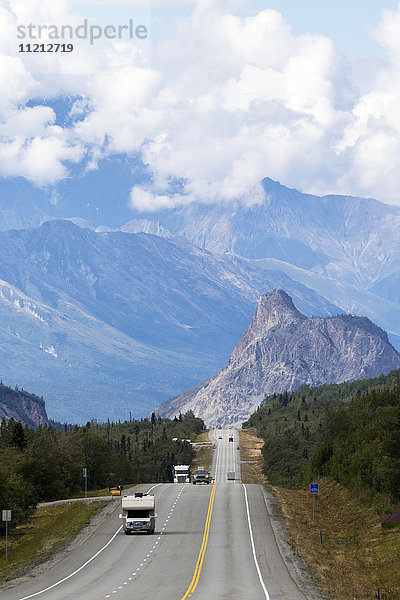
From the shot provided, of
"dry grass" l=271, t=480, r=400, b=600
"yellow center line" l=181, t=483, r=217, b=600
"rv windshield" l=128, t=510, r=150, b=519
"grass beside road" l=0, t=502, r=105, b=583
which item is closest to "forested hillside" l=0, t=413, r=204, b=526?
"grass beside road" l=0, t=502, r=105, b=583

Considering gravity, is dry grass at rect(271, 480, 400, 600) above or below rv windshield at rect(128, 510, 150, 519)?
below

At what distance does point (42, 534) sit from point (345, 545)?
2939cm

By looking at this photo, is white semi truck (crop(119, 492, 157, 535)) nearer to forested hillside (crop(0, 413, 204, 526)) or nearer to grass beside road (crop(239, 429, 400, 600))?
grass beside road (crop(239, 429, 400, 600))

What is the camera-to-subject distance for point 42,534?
91.2m

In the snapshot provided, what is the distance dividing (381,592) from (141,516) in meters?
29.5

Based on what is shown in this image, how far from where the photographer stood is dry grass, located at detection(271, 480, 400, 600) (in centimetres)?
6106

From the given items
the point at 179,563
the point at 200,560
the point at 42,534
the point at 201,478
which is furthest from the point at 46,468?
the point at 179,563

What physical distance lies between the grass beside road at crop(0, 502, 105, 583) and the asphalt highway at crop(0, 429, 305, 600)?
2.45m

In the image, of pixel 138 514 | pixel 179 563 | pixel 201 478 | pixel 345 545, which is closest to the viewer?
pixel 179 563

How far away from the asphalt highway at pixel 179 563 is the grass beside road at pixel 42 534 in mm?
2447

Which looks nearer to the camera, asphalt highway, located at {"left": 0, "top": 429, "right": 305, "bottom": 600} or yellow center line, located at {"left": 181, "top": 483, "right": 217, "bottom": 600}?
asphalt highway, located at {"left": 0, "top": 429, "right": 305, "bottom": 600}

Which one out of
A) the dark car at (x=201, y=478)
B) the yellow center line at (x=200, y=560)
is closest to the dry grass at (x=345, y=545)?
the yellow center line at (x=200, y=560)

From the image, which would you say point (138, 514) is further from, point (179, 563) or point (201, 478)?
point (201, 478)

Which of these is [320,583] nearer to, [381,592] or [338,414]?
[381,592]
